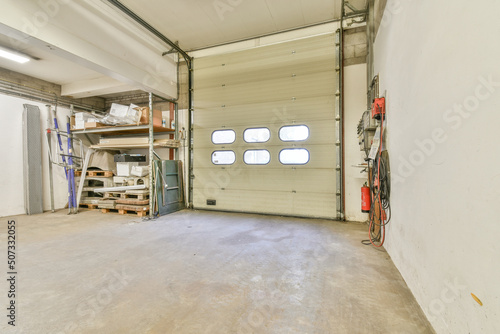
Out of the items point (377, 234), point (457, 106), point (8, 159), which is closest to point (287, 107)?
point (377, 234)

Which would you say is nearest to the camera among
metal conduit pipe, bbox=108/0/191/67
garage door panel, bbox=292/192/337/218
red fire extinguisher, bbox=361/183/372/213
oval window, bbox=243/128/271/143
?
red fire extinguisher, bbox=361/183/372/213

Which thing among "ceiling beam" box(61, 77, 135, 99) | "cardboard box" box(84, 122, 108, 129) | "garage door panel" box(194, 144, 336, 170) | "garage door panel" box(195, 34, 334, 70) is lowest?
"garage door panel" box(194, 144, 336, 170)

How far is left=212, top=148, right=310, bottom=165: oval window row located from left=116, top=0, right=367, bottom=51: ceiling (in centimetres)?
269

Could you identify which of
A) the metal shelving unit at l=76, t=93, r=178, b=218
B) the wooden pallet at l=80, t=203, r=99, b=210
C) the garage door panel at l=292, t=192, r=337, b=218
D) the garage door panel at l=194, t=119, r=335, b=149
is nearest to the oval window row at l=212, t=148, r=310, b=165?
the garage door panel at l=194, t=119, r=335, b=149

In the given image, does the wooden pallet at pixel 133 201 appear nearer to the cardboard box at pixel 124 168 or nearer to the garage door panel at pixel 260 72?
the cardboard box at pixel 124 168

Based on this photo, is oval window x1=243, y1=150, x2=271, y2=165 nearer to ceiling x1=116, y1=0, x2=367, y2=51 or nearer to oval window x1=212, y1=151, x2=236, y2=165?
oval window x1=212, y1=151, x2=236, y2=165

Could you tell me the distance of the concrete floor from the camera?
1.56 metres

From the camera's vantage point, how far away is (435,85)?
4.88 feet

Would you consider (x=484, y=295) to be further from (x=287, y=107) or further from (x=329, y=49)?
(x=329, y=49)

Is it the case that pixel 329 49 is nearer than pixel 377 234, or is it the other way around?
pixel 377 234

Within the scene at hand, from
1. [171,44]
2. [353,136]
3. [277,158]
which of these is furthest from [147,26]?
[353,136]

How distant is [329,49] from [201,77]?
3085mm

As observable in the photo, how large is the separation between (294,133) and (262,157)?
901mm

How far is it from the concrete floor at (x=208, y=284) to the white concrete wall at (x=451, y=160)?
1.30 ft
